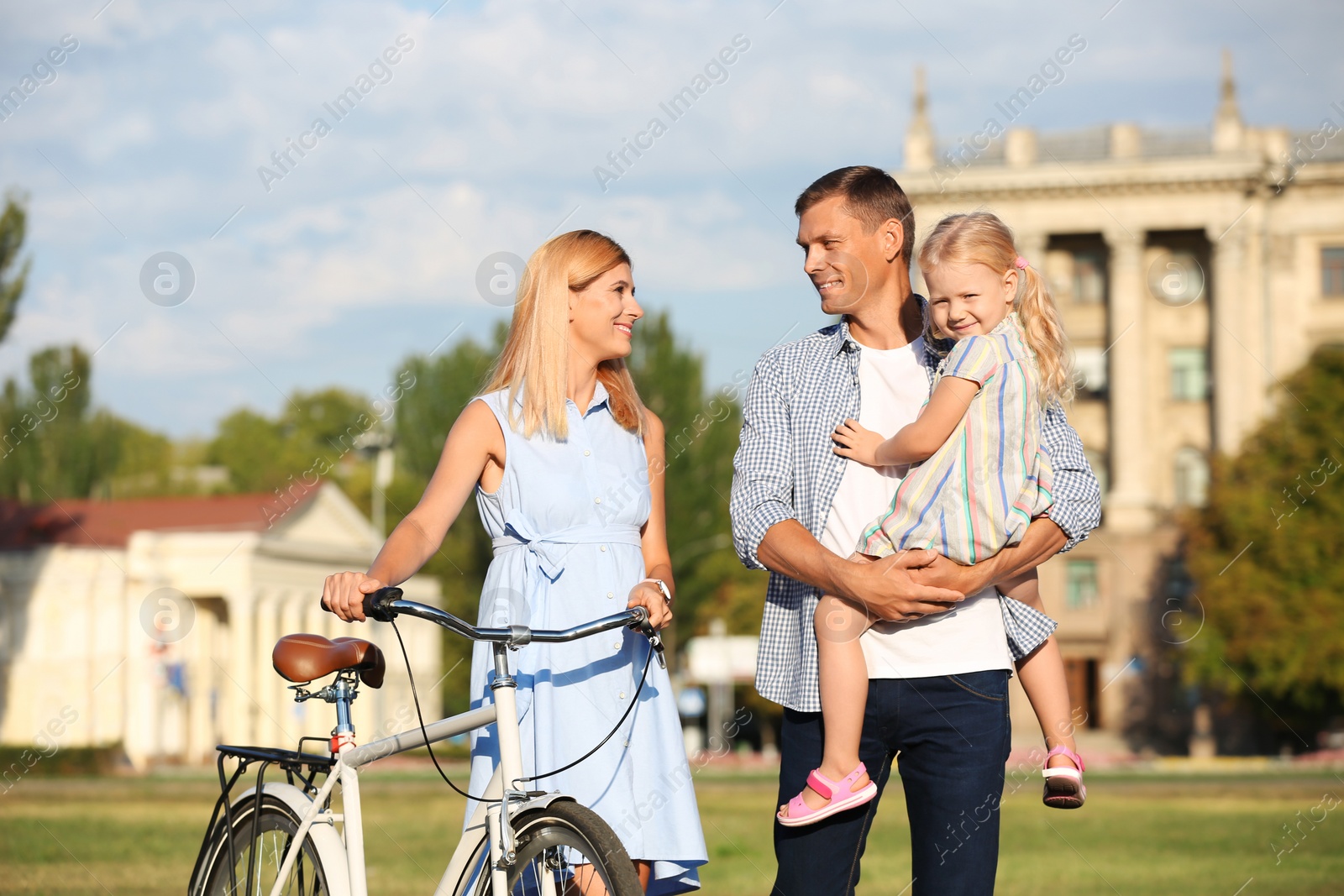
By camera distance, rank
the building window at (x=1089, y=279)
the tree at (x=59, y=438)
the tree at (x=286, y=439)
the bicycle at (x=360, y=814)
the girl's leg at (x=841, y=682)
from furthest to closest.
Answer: the tree at (x=286, y=439)
the building window at (x=1089, y=279)
the tree at (x=59, y=438)
the girl's leg at (x=841, y=682)
the bicycle at (x=360, y=814)

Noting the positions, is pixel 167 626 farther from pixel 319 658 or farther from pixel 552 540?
pixel 319 658

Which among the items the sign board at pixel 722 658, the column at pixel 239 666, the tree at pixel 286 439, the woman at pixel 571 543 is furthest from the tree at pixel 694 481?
the woman at pixel 571 543

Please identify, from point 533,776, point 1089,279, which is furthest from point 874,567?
point 1089,279

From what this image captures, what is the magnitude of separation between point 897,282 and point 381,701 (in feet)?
189

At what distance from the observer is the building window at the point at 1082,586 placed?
191 feet

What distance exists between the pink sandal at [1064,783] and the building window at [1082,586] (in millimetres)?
55823

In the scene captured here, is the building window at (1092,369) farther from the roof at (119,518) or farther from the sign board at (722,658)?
the roof at (119,518)

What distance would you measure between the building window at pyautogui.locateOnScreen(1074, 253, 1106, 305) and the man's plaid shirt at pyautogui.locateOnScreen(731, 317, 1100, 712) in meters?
61.1

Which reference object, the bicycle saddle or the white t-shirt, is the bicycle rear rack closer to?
the bicycle saddle

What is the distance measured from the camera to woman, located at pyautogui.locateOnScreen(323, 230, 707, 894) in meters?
4.37

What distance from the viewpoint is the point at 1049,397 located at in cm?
410

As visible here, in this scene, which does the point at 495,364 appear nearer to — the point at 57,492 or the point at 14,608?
the point at 14,608

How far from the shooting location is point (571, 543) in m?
4.46

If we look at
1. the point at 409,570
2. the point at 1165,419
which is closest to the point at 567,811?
the point at 409,570
